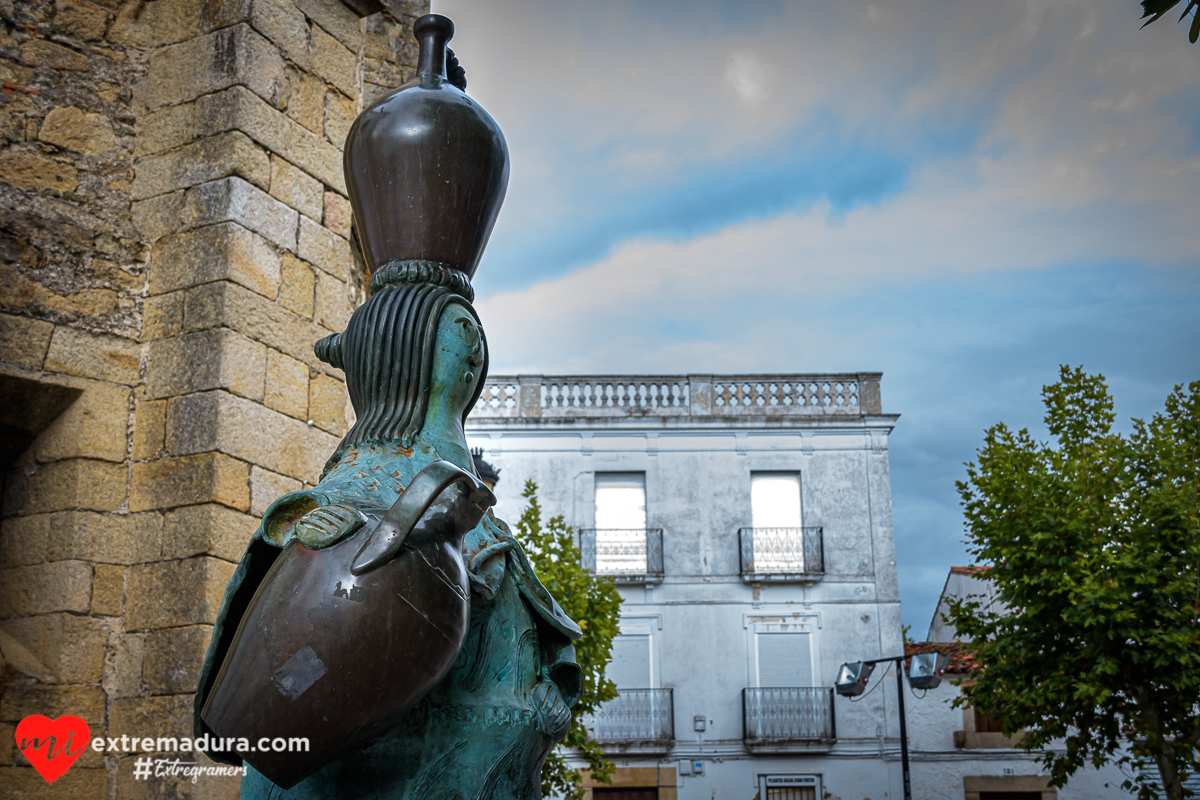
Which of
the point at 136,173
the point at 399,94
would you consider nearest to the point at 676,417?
the point at 136,173

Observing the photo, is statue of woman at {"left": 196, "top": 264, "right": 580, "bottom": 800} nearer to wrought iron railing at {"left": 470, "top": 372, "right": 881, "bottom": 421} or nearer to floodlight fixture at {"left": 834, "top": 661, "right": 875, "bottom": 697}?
floodlight fixture at {"left": 834, "top": 661, "right": 875, "bottom": 697}

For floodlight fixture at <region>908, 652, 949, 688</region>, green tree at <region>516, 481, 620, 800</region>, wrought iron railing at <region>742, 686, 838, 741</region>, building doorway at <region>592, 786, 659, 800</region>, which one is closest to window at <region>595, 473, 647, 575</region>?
wrought iron railing at <region>742, 686, 838, 741</region>

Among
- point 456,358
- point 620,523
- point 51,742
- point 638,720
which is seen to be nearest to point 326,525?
point 456,358

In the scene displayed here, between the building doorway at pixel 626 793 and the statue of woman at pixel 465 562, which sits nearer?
the statue of woman at pixel 465 562

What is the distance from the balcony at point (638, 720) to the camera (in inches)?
681

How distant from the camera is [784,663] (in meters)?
18.0

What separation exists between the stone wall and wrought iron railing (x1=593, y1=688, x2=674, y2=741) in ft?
45.8

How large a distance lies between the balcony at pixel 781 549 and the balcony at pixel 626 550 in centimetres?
151

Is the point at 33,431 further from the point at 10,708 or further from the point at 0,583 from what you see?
the point at 10,708

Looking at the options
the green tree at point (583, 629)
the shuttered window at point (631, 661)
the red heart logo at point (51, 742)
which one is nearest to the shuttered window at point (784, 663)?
the shuttered window at point (631, 661)

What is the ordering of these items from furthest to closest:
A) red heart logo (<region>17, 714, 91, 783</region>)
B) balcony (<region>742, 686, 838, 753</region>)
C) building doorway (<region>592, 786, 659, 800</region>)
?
balcony (<region>742, 686, 838, 753</region>) < building doorway (<region>592, 786, 659, 800</region>) < red heart logo (<region>17, 714, 91, 783</region>)

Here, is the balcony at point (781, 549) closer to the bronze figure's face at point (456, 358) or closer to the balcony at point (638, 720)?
the balcony at point (638, 720)

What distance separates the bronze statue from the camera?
3.97 ft

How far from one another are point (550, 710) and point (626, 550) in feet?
56.3
